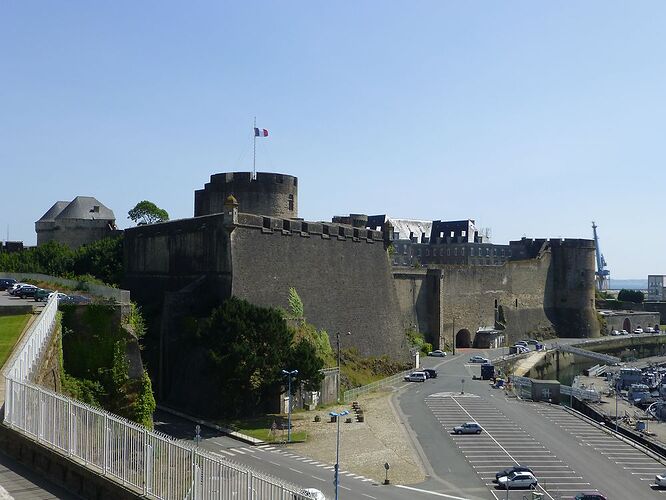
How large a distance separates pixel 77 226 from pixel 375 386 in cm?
3021

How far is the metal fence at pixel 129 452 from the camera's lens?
38.0ft

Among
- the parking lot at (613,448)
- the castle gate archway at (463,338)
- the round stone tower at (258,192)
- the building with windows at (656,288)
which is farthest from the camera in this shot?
the building with windows at (656,288)

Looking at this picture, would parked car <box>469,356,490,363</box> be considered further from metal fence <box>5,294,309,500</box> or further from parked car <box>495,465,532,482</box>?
metal fence <box>5,294,309,500</box>

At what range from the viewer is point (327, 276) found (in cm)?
4903

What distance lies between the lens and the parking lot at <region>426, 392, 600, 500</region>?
93.2ft

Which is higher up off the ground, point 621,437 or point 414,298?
point 414,298

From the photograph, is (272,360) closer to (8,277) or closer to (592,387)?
(8,277)

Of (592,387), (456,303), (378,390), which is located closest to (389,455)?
(378,390)

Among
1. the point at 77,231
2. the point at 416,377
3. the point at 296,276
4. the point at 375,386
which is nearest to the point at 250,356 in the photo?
the point at 296,276

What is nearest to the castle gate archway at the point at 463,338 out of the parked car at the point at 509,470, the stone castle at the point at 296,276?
the stone castle at the point at 296,276

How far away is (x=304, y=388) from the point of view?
1515 inches

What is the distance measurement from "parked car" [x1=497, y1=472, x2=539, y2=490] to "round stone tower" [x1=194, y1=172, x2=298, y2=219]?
27.4 m

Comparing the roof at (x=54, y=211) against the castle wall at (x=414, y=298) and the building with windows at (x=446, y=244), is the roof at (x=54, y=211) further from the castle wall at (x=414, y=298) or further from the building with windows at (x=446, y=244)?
the building with windows at (x=446, y=244)

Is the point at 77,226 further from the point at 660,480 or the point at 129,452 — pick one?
the point at 129,452
